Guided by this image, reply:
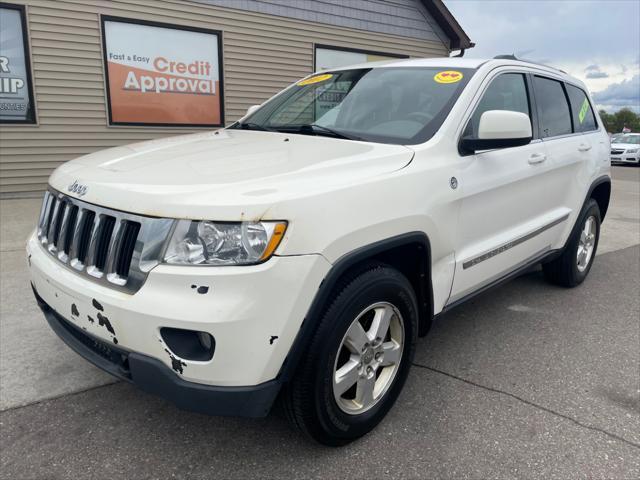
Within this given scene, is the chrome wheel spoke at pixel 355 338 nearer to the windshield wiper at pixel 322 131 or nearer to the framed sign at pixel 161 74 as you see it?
the windshield wiper at pixel 322 131

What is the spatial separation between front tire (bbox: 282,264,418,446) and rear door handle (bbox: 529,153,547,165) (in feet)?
4.83

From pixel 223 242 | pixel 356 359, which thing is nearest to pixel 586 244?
pixel 356 359

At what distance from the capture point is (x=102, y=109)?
27.7 feet

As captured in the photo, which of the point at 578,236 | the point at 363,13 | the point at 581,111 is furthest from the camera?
the point at 363,13

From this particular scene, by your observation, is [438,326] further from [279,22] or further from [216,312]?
[279,22]

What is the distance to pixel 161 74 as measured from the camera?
885 centimetres

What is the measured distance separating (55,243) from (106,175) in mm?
469

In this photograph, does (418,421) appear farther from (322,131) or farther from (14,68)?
(14,68)

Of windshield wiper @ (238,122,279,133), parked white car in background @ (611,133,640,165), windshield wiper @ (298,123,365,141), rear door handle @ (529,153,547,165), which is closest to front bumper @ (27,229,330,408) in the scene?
windshield wiper @ (298,123,365,141)

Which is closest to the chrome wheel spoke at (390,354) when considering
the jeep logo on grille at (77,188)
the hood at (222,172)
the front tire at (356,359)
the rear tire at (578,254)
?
the front tire at (356,359)

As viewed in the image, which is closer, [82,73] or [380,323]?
[380,323]

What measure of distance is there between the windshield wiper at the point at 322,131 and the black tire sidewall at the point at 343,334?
32.8 inches

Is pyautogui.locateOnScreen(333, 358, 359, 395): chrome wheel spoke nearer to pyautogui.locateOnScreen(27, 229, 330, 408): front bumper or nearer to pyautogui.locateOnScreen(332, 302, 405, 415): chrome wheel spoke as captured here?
pyautogui.locateOnScreen(332, 302, 405, 415): chrome wheel spoke

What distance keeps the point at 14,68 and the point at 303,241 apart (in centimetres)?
782
